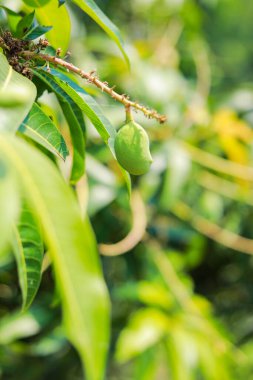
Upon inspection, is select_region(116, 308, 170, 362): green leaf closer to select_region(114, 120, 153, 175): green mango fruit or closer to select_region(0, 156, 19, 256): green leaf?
select_region(114, 120, 153, 175): green mango fruit

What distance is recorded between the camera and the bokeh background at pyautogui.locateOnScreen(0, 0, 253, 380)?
1451 millimetres

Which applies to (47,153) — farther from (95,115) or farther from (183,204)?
(183,204)

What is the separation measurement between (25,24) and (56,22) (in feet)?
0.29

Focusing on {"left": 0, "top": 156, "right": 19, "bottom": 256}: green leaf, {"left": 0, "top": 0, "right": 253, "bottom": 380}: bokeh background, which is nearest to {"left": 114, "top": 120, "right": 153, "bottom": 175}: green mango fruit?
{"left": 0, "top": 156, "right": 19, "bottom": 256}: green leaf

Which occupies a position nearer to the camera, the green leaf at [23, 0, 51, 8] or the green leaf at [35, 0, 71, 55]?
the green leaf at [23, 0, 51, 8]

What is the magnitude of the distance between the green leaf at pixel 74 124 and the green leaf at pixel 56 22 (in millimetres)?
85

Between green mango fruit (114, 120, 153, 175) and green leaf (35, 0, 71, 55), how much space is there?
0.64 ft

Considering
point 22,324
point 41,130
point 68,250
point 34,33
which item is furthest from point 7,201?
point 22,324

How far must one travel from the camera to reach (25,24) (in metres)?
0.66

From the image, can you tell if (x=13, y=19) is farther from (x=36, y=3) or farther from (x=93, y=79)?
(x=93, y=79)

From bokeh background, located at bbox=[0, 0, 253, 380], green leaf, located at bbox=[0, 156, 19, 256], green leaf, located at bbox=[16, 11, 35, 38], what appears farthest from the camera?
bokeh background, located at bbox=[0, 0, 253, 380]

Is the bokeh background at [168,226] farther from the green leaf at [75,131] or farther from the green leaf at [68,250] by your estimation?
the green leaf at [68,250]

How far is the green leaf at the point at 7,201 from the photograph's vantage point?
1.07 ft

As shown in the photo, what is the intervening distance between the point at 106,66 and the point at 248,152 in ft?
1.41
